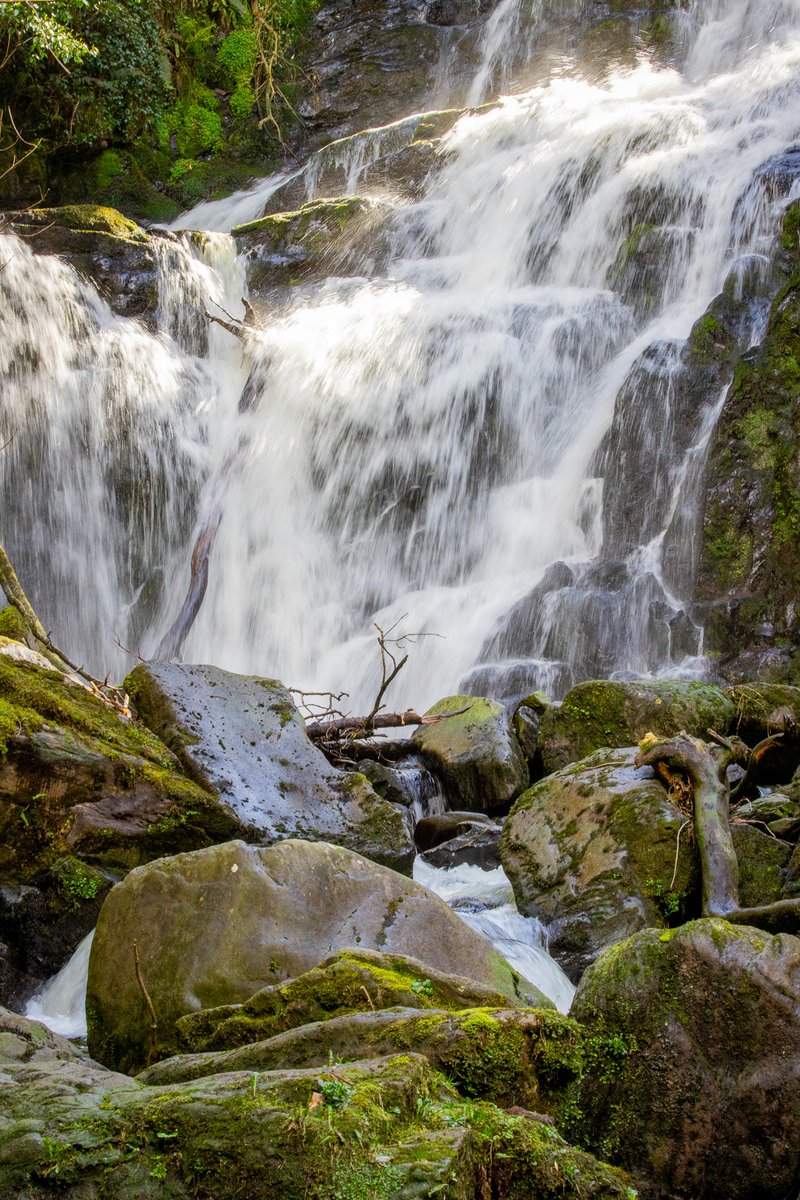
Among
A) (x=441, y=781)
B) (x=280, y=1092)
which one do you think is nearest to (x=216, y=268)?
(x=441, y=781)

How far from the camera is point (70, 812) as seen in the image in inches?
198

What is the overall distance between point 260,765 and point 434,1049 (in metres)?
3.84

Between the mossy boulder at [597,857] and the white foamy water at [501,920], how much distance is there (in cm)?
7

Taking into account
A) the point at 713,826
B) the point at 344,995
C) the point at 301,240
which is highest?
the point at 301,240

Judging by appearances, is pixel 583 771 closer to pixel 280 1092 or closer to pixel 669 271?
pixel 280 1092

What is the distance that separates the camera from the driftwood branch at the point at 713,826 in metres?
4.13

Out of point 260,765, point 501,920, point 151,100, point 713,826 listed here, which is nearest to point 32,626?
point 260,765

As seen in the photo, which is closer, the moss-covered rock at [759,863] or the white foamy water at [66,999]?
the white foamy water at [66,999]

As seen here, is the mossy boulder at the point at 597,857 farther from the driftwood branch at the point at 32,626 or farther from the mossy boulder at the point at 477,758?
the driftwood branch at the point at 32,626

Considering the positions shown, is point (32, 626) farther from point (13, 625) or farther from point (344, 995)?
point (344, 995)

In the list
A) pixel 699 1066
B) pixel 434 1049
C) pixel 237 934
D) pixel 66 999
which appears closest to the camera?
pixel 434 1049

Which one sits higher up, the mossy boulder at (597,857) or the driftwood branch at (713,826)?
the driftwood branch at (713,826)

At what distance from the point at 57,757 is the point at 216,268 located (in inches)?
507

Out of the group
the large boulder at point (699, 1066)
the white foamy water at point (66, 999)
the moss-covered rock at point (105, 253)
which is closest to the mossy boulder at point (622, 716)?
the white foamy water at point (66, 999)
